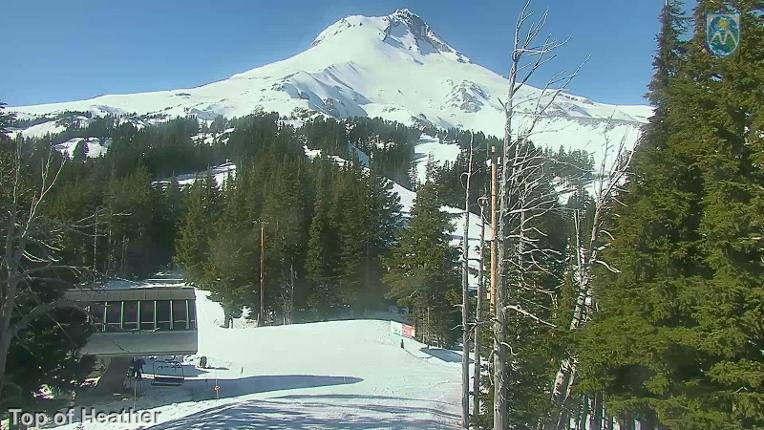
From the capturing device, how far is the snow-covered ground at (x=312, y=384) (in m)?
15.5

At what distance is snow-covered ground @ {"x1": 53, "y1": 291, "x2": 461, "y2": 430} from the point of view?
15539 millimetres

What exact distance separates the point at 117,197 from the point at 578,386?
58.0 metres

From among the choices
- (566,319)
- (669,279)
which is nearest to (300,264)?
(566,319)

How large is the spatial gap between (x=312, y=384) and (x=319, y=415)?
222 inches

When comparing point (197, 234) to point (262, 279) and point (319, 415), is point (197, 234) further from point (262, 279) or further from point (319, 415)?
point (319, 415)

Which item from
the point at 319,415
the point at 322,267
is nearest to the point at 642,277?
the point at 319,415

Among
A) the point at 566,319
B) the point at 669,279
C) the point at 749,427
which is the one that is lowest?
the point at 749,427

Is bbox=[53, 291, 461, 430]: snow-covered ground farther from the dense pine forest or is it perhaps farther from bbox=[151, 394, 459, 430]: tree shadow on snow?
the dense pine forest

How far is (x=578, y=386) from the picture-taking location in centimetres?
1333

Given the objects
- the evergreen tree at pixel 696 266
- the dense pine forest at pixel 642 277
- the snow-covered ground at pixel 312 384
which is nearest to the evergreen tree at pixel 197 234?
the snow-covered ground at pixel 312 384

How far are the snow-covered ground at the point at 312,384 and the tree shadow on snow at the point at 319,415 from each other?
26 millimetres

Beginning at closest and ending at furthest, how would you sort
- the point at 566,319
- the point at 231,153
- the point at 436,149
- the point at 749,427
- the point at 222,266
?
the point at 749,427
the point at 566,319
the point at 222,266
the point at 231,153
the point at 436,149

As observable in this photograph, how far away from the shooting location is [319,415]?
15836 mm

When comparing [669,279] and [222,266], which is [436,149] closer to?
[222,266]
